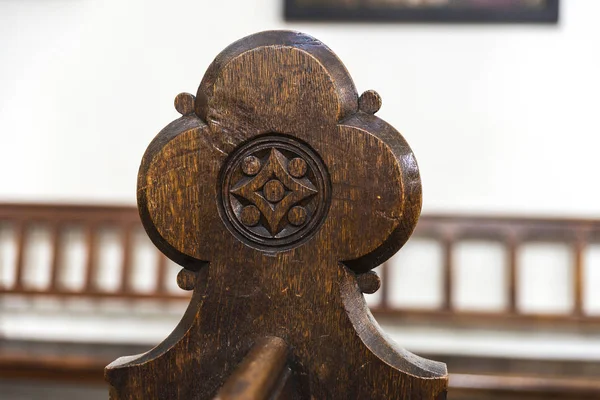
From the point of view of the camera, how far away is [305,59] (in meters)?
0.44

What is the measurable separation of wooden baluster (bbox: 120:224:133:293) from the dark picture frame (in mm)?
809

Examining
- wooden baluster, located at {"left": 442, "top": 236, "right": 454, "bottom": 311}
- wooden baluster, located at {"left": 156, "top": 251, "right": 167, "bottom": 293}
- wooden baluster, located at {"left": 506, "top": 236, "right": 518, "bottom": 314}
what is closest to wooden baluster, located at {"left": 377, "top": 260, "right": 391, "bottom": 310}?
wooden baluster, located at {"left": 442, "top": 236, "right": 454, "bottom": 311}

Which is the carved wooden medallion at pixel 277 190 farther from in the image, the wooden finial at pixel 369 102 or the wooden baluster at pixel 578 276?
the wooden baluster at pixel 578 276

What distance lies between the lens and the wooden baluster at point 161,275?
1798 millimetres

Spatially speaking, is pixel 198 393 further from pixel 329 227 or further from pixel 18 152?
pixel 18 152

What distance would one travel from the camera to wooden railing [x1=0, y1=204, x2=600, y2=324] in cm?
170

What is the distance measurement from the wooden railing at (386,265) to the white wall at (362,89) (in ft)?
0.20

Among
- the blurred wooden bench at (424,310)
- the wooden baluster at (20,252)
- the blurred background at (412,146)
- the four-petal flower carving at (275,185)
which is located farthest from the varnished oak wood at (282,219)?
the wooden baluster at (20,252)

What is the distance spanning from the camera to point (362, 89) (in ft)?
5.86

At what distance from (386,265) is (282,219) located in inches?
54.1

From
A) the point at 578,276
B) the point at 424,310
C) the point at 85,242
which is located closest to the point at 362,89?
the point at 424,310

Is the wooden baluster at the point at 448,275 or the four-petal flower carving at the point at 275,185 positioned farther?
the wooden baluster at the point at 448,275

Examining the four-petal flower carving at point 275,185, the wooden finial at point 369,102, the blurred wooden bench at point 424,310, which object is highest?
the wooden finial at point 369,102

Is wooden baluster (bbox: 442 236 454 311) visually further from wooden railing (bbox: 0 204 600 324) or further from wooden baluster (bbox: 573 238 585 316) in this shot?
wooden baluster (bbox: 573 238 585 316)
